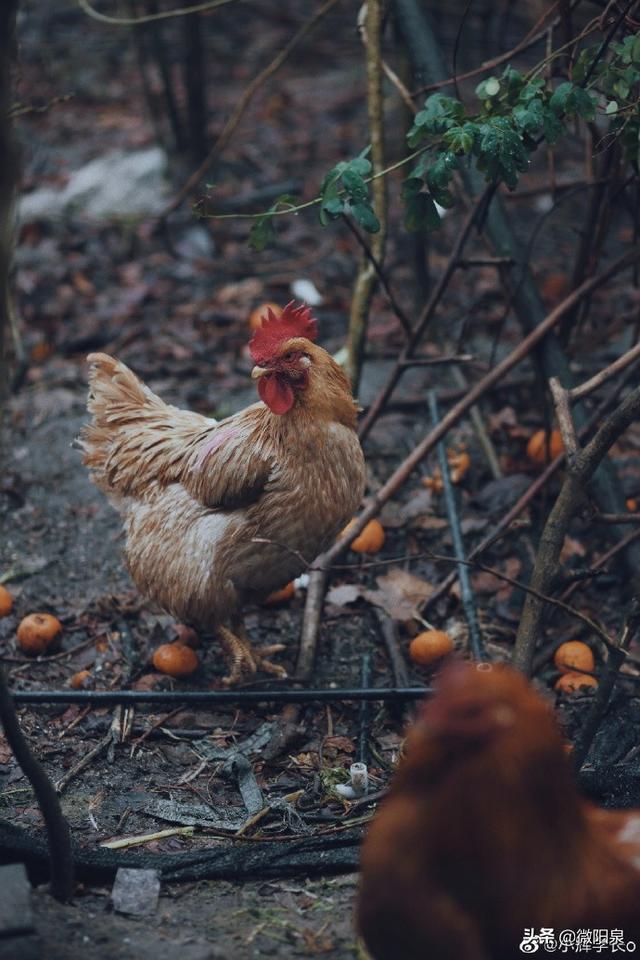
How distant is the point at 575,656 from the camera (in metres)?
4.05

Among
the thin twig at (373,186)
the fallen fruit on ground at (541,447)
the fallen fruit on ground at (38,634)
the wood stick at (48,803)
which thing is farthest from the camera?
the fallen fruit on ground at (541,447)

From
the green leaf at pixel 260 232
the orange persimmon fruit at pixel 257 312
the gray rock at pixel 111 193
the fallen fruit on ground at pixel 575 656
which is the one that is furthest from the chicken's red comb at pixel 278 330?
the gray rock at pixel 111 193

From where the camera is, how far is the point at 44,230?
331 inches

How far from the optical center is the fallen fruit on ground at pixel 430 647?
162 inches

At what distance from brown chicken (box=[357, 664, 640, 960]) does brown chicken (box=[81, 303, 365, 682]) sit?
5.57ft

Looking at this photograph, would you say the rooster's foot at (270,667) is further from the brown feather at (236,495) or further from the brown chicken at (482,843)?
the brown chicken at (482,843)

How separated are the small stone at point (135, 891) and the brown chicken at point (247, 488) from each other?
1.17 m

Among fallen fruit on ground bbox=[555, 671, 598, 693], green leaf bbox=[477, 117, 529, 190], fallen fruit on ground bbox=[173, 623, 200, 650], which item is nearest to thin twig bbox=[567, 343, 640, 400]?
green leaf bbox=[477, 117, 529, 190]

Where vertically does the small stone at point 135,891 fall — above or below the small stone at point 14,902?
below

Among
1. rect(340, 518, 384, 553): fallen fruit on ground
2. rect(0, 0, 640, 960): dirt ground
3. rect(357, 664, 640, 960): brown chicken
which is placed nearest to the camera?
rect(357, 664, 640, 960): brown chicken

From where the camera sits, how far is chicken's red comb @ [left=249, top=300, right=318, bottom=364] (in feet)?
11.9

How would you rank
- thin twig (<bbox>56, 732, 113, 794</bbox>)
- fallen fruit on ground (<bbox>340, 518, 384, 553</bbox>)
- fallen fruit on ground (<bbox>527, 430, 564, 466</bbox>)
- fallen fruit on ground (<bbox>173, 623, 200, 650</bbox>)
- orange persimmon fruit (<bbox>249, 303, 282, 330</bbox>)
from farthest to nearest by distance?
orange persimmon fruit (<bbox>249, 303, 282, 330</bbox>) < fallen fruit on ground (<bbox>527, 430, 564, 466</bbox>) < fallen fruit on ground (<bbox>340, 518, 384, 553</bbox>) < fallen fruit on ground (<bbox>173, 623, 200, 650</bbox>) < thin twig (<bbox>56, 732, 113, 794</bbox>)

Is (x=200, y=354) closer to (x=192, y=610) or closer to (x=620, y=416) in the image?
(x=192, y=610)

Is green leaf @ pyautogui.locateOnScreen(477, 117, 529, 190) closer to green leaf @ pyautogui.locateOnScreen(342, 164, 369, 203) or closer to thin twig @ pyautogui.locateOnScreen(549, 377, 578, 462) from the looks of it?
green leaf @ pyautogui.locateOnScreen(342, 164, 369, 203)
